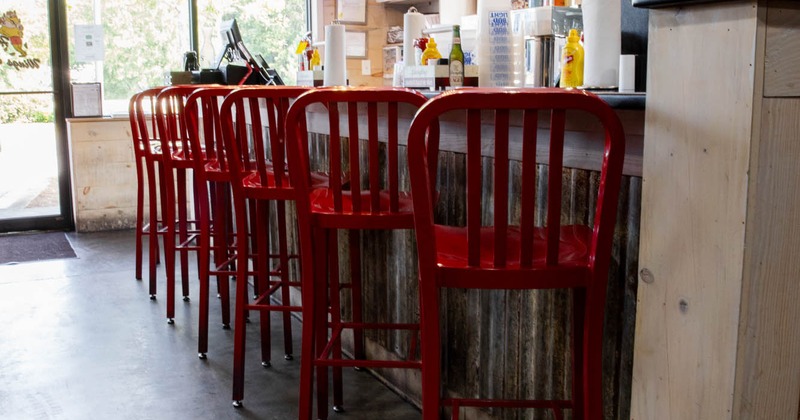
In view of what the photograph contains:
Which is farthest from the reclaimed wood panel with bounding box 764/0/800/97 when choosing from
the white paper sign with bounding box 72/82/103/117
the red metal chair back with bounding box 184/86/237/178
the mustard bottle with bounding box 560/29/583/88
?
the white paper sign with bounding box 72/82/103/117

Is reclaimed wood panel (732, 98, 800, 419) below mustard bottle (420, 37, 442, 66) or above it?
below

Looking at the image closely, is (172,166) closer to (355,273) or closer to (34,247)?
(355,273)

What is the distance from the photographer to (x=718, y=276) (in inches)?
49.4

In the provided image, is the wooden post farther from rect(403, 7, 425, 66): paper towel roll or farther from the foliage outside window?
the foliage outside window

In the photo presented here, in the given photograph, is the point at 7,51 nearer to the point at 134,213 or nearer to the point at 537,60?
the point at 134,213

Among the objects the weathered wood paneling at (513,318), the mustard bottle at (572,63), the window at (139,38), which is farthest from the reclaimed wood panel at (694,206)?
the window at (139,38)

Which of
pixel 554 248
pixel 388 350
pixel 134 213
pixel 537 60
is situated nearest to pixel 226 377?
pixel 388 350

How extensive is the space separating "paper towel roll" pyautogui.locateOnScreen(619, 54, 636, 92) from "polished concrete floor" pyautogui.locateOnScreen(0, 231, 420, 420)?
1.25 m

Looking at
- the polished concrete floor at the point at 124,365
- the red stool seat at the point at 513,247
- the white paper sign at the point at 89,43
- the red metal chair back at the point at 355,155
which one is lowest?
the polished concrete floor at the point at 124,365

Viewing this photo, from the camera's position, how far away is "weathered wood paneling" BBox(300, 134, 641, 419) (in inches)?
71.3

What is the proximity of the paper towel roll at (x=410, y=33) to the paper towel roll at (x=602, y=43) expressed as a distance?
1.13m

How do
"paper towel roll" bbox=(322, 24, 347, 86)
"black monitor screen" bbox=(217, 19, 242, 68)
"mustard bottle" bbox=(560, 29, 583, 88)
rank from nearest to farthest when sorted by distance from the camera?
"mustard bottle" bbox=(560, 29, 583, 88)
"paper towel roll" bbox=(322, 24, 347, 86)
"black monitor screen" bbox=(217, 19, 242, 68)

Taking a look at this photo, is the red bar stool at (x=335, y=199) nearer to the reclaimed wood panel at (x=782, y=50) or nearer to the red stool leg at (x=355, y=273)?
the red stool leg at (x=355, y=273)

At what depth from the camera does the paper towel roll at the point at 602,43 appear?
2.10 metres
